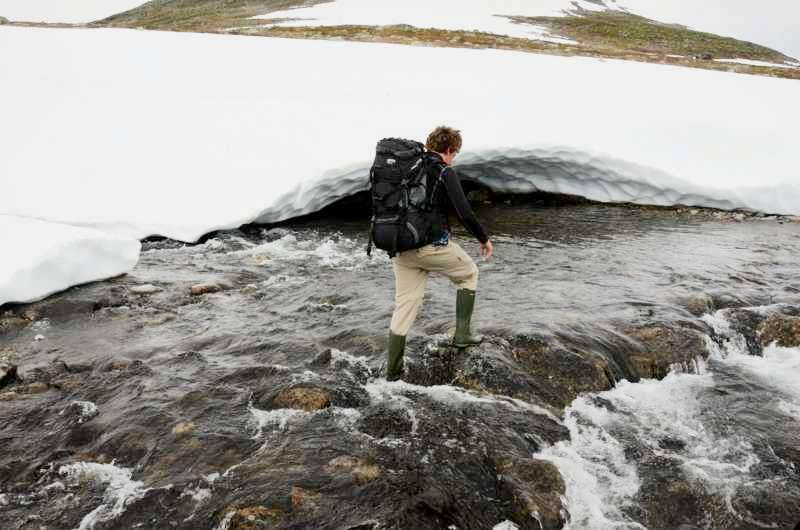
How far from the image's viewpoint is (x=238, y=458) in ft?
18.3

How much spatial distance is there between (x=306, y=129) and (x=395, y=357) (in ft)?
34.9

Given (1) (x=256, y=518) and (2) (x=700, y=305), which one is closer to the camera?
(1) (x=256, y=518)

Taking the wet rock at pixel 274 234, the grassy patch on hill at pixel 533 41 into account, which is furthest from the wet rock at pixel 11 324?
the grassy patch on hill at pixel 533 41

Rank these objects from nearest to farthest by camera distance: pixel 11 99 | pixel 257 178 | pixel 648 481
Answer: pixel 648 481 < pixel 257 178 < pixel 11 99

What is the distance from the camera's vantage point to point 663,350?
26.0ft

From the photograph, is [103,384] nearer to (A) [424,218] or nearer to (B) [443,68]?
(A) [424,218]

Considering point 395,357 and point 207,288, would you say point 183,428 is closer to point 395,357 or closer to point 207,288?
point 395,357

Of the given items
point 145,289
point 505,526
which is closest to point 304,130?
point 145,289

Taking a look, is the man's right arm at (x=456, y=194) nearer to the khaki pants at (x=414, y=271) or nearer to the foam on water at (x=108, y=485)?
the khaki pants at (x=414, y=271)

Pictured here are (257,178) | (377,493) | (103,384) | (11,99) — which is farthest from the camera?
(11,99)

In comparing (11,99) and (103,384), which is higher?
(11,99)

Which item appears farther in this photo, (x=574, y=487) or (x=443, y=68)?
(x=443, y=68)

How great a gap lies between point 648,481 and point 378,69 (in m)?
17.2

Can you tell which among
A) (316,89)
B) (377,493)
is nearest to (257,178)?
(316,89)
